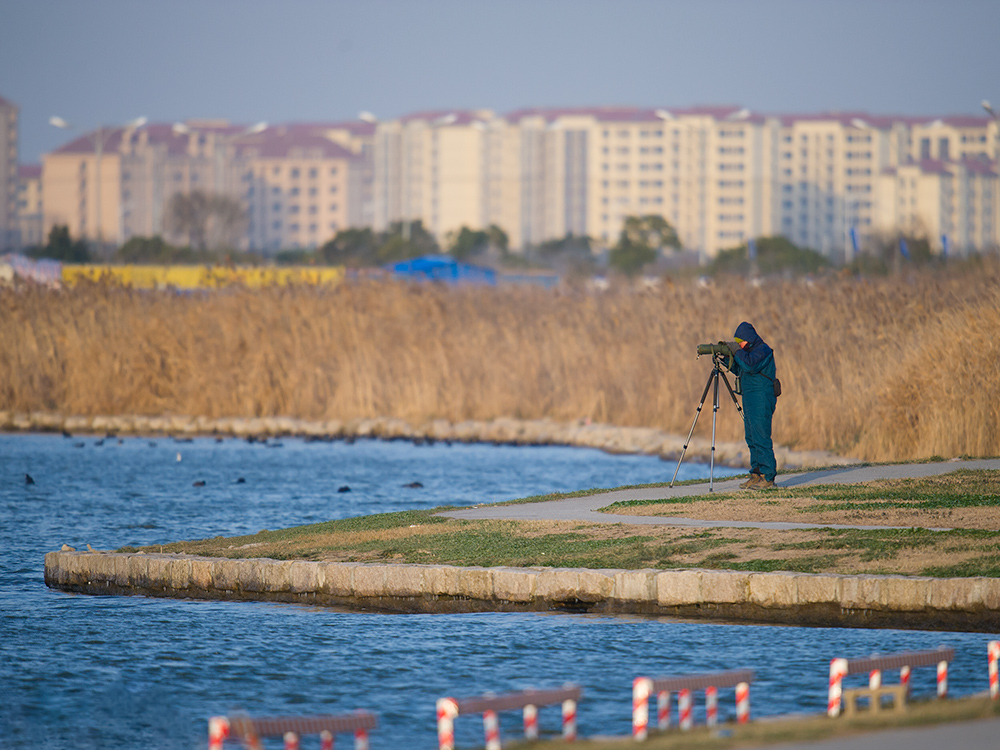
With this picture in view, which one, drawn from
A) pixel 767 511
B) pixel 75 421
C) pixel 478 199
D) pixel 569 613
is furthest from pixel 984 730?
pixel 478 199

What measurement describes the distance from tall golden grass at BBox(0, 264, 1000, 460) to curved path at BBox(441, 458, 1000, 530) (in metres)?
9.68

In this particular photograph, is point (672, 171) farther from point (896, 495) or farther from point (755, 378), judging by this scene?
point (896, 495)

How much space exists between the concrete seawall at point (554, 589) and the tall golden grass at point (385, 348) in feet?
50.7

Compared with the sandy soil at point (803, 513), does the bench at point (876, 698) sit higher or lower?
lower

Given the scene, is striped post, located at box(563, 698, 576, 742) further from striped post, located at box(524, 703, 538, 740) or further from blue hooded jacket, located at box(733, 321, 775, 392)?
blue hooded jacket, located at box(733, 321, 775, 392)

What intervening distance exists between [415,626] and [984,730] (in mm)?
6100

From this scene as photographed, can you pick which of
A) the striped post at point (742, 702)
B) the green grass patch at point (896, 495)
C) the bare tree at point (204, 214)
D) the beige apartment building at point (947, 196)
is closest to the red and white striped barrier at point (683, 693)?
the striped post at point (742, 702)

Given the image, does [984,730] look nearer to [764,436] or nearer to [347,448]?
[764,436]

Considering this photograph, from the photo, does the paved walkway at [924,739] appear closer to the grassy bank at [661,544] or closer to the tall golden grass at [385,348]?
the grassy bank at [661,544]

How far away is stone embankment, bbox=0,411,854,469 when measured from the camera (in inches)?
1155

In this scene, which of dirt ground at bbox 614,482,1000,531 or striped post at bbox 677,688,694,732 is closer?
striped post at bbox 677,688,694,732

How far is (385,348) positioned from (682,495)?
16598 mm

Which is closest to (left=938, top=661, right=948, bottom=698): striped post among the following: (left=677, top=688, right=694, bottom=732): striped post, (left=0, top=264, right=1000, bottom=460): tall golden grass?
(left=677, top=688, right=694, bottom=732): striped post

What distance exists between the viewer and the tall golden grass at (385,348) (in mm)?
Result: 29688
